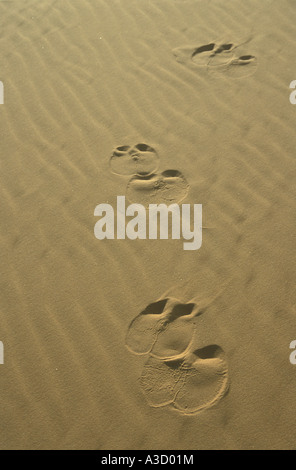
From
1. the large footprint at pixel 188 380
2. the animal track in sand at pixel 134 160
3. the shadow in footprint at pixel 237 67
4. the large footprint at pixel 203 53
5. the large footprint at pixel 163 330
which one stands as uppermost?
the large footprint at pixel 203 53

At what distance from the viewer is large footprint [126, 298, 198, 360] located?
2326 millimetres

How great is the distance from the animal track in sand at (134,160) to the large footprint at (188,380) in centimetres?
140

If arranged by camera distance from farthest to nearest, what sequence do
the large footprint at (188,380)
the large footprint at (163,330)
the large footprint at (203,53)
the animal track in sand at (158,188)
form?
the large footprint at (203,53) → the animal track in sand at (158,188) → the large footprint at (163,330) → the large footprint at (188,380)

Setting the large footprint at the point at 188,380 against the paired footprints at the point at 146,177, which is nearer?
the large footprint at the point at 188,380

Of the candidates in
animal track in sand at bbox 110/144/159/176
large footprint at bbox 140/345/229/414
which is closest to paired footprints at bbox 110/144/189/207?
animal track in sand at bbox 110/144/159/176

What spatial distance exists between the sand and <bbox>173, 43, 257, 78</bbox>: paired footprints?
0.02 meters

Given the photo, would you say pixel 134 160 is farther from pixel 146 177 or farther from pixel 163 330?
pixel 163 330

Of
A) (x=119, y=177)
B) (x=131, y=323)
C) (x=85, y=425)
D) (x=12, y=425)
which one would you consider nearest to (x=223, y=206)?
(x=119, y=177)

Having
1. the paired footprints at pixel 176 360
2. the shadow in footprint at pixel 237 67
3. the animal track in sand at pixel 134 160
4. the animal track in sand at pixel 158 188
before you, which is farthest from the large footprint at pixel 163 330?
the shadow in footprint at pixel 237 67

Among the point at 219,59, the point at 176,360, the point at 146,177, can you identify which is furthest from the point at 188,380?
the point at 219,59

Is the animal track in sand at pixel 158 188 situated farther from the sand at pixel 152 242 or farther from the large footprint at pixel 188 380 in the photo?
the large footprint at pixel 188 380

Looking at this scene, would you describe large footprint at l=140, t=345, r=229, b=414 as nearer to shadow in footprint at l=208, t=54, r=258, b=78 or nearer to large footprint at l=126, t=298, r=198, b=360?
large footprint at l=126, t=298, r=198, b=360

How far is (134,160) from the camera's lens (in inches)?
127

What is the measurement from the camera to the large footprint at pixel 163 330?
2.33 m
